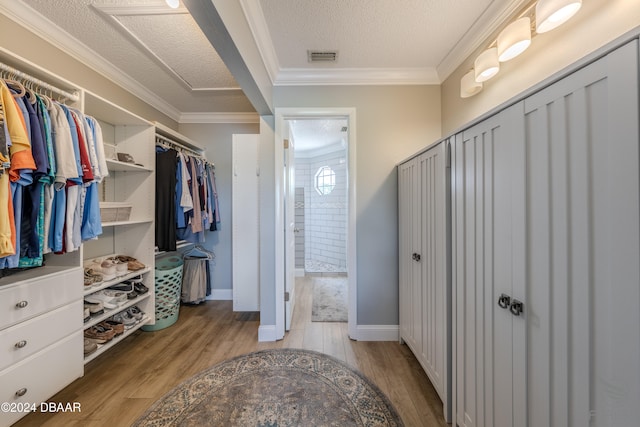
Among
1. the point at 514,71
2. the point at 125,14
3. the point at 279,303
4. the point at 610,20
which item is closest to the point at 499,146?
the point at 610,20

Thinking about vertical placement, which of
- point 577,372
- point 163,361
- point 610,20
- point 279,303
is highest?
point 610,20

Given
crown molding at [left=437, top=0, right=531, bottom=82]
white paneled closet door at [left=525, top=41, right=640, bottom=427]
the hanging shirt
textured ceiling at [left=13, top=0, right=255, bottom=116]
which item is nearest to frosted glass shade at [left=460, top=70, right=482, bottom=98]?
crown molding at [left=437, top=0, right=531, bottom=82]

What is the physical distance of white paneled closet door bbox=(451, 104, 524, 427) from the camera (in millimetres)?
869

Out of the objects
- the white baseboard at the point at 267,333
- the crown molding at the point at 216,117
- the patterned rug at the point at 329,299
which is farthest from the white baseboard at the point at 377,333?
the crown molding at the point at 216,117

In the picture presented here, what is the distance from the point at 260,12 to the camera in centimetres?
149

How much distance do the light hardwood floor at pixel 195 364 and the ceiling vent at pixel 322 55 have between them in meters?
2.48

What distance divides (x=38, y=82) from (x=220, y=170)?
1818 mm

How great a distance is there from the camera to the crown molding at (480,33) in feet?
4.59

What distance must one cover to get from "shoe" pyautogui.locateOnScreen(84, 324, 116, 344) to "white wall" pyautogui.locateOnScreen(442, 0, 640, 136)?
2.83m

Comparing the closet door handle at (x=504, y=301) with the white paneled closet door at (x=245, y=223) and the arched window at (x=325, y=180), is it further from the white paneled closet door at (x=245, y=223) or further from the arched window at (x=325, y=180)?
the arched window at (x=325, y=180)

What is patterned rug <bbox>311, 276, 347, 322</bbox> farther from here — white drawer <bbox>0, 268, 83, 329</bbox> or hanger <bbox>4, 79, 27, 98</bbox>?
hanger <bbox>4, 79, 27, 98</bbox>

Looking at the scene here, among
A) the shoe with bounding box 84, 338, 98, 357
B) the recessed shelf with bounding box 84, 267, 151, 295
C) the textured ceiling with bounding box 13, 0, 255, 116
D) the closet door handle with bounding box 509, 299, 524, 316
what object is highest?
the textured ceiling with bounding box 13, 0, 255, 116

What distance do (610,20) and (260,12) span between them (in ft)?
5.68

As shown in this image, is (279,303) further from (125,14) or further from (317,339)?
(125,14)
